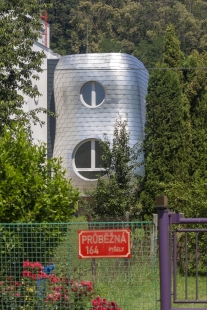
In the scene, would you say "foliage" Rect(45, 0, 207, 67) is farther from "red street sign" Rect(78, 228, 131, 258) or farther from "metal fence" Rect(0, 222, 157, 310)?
"red street sign" Rect(78, 228, 131, 258)

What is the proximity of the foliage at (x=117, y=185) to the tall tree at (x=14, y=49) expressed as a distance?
4785mm

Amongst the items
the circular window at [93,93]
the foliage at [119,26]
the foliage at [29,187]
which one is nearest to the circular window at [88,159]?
the circular window at [93,93]

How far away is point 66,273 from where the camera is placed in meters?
8.72

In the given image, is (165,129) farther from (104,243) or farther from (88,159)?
(104,243)

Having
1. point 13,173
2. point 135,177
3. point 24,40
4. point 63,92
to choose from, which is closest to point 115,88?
point 63,92

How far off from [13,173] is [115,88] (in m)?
22.4

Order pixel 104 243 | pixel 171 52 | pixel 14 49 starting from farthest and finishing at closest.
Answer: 1. pixel 171 52
2. pixel 14 49
3. pixel 104 243

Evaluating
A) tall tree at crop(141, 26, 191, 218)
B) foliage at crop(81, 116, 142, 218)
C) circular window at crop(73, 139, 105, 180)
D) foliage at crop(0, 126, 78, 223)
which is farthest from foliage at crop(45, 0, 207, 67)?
foliage at crop(0, 126, 78, 223)

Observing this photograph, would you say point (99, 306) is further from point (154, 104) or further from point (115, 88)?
point (115, 88)

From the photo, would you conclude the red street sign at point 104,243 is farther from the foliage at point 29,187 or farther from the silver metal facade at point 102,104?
the silver metal facade at point 102,104

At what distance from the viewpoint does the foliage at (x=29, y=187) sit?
934 cm

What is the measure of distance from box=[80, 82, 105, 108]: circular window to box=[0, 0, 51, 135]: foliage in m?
11.4

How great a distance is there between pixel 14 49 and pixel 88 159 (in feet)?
41.5

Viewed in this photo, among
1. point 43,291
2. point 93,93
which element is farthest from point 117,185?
point 43,291
